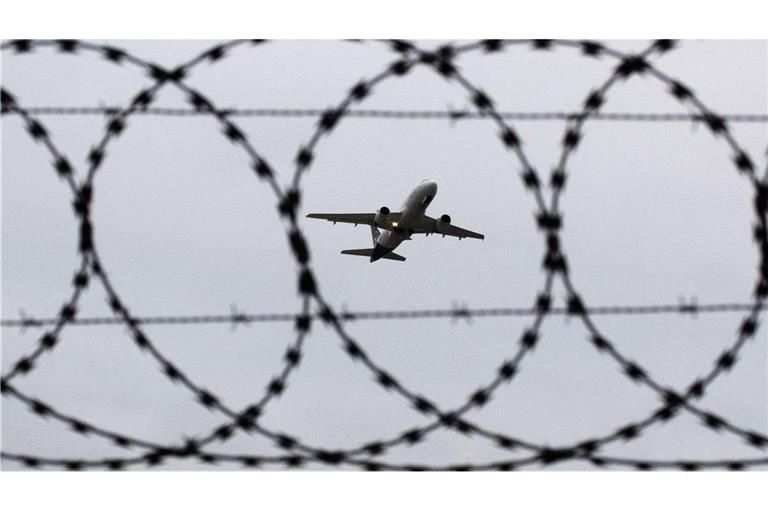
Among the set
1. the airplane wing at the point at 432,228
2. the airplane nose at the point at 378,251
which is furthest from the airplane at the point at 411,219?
the airplane nose at the point at 378,251

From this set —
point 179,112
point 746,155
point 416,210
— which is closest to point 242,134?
point 179,112

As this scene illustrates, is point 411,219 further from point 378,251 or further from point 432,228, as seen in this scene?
point 378,251

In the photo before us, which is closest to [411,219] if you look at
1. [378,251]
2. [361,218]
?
[361,218]

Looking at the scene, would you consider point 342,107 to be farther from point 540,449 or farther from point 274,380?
point 540,449

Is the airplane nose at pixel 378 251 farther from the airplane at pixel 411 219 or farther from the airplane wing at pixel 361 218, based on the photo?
the airplane wing at pixel 361 218

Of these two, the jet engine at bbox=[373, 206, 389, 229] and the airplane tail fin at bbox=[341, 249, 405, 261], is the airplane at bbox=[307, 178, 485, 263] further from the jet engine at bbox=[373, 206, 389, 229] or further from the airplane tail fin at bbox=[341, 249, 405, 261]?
the airplane tail fin at bbox=[341, 249, 405, 261]

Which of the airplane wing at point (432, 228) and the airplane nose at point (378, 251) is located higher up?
the airplane nose at point (378, 251)
